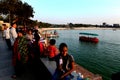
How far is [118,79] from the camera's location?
114 inches

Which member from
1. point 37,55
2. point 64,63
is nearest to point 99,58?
point 37,55

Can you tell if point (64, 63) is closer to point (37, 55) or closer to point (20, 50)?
point (20, 50)

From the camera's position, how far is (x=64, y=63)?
4.34 m

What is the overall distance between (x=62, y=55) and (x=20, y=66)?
2804mm

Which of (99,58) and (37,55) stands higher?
(37,55)

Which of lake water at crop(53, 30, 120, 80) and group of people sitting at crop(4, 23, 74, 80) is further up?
group of people sitting at crop(4, 23, 74, 80)

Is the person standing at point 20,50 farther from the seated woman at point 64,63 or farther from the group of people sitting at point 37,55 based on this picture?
the seated woman at point 64,63

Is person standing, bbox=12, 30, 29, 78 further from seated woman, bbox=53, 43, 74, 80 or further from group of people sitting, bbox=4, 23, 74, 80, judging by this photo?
seated woman, bbox=53, 43, 74, 80

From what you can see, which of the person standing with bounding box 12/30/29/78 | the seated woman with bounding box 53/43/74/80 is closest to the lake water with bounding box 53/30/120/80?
the person standing with bounding box 12/30/29/78

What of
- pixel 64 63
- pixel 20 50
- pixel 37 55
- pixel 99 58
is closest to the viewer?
pixel 64 63

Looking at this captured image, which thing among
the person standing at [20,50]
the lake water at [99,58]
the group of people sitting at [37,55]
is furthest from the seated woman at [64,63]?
the lake water at [99,58]

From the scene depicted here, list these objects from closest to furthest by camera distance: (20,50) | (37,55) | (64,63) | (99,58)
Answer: (64,63), (20,50), (37,55), (99,58)

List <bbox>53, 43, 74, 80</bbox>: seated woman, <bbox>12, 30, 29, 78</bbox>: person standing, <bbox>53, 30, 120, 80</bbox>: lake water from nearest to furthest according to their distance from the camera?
<bbox>53, 43, 74, 80</bbox>: seated woman
<bbox>12, 30, 29, 78</bbox>: person standing
<bbox>53, 30, 120, 80</bbox>: lake water

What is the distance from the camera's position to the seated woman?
427 cm
